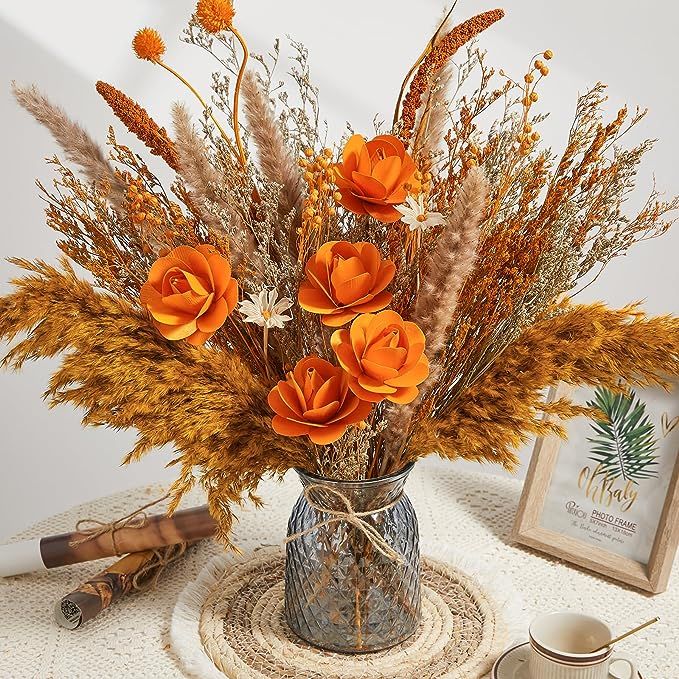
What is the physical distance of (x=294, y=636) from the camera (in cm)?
118

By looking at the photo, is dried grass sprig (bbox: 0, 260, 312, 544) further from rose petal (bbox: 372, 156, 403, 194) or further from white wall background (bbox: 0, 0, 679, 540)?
Answer: white wall background (bbox: 0, 0, 679, 540)

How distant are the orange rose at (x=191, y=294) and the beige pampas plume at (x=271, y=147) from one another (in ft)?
0.48

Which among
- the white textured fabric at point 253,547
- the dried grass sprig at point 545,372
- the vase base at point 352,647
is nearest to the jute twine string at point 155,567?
the white textured fabric at point 253,547

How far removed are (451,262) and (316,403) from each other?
174 millimetres

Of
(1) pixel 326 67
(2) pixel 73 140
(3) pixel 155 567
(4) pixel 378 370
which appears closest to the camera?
(4) pixel 378 370

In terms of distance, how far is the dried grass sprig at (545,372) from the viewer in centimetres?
99

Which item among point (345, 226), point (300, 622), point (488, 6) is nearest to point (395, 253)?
point (345, 226)

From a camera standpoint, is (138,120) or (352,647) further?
(352,647)

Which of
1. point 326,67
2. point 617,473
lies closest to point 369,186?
point 617,473

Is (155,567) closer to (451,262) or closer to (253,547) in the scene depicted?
(253,547)

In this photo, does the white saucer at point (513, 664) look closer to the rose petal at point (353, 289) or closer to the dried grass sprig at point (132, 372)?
the dried grass sprig at point (132, 372)

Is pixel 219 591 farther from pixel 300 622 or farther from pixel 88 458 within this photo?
pixel 88 458

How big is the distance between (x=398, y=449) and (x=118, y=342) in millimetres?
306

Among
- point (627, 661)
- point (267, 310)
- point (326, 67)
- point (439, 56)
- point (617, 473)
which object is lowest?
point (627, 661)
